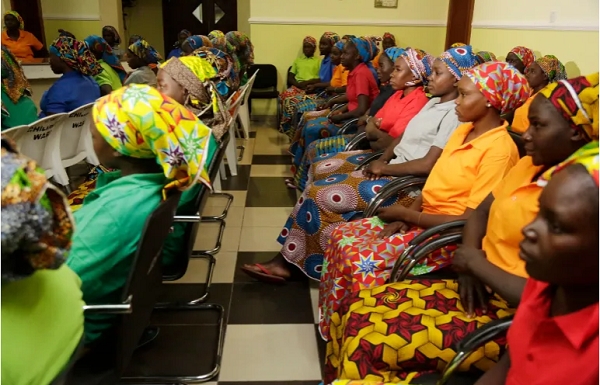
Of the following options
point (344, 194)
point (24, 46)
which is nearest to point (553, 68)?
point (344, 194)

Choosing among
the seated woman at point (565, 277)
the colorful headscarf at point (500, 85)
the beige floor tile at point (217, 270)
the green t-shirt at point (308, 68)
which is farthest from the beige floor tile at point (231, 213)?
the green t-shirt at point (308, 68)

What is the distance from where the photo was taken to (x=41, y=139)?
2.76 meters

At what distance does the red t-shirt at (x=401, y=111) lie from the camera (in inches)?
111

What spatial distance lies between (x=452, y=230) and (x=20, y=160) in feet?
4.34

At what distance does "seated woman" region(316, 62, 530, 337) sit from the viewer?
1.74 meters

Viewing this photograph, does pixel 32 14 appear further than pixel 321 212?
Yes

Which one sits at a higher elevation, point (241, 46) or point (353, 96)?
point (241, 46)

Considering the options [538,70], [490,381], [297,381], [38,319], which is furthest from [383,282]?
[538,70]

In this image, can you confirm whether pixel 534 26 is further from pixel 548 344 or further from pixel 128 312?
pixel 128 312

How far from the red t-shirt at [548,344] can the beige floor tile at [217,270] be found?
181 centimetres

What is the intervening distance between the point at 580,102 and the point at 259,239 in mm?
2148

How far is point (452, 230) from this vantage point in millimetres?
1693

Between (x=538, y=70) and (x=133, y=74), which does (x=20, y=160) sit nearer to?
(x=538, y=70)

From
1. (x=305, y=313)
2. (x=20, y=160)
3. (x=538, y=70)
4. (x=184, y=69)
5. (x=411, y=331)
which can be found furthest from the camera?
(x=184, y=69)
